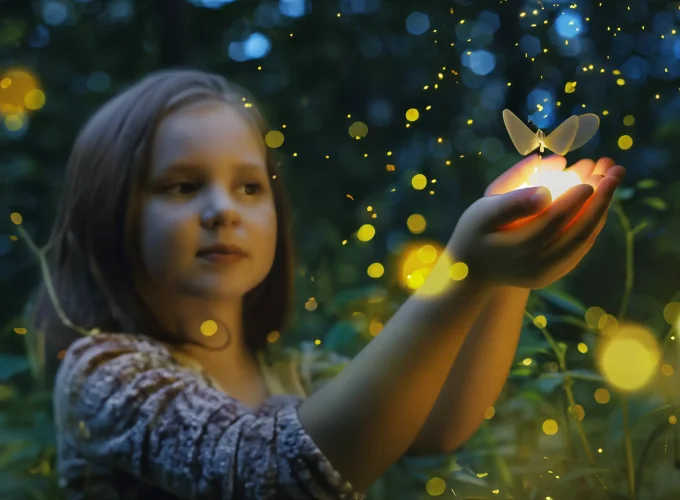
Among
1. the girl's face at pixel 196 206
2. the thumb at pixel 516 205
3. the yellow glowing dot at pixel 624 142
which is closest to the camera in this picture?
the thumb at pixel 516 205

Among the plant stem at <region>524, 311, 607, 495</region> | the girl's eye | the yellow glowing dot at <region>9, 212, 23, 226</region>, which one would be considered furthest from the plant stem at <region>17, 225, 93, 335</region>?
the plant stem at <region>524, 311, 607, 495</region>

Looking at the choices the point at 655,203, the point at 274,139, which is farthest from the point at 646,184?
the point at 274,139

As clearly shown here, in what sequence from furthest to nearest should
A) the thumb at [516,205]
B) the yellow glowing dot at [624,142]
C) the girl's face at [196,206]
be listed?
1. the yellow glowing dot at [624,142]
2. the girl's face at [196,206]
3. the thumb at [516,205]

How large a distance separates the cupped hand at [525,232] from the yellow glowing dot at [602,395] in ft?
0.65

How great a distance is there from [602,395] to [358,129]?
0.31 m

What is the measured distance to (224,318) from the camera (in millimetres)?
588

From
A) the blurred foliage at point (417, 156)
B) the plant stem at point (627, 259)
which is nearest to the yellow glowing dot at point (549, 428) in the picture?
→ the blurred foliage at point (417, 156)

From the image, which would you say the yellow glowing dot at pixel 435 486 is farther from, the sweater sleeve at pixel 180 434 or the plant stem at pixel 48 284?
the plant stem at pixel 48 284

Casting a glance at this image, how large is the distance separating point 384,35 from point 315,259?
0.69 feet

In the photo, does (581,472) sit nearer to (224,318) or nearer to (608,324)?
(608,324)

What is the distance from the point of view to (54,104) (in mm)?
597

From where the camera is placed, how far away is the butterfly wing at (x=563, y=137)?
1.83 ft

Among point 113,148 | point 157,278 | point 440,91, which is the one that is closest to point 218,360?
point 157,278

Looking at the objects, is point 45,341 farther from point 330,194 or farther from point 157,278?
point 330,194
